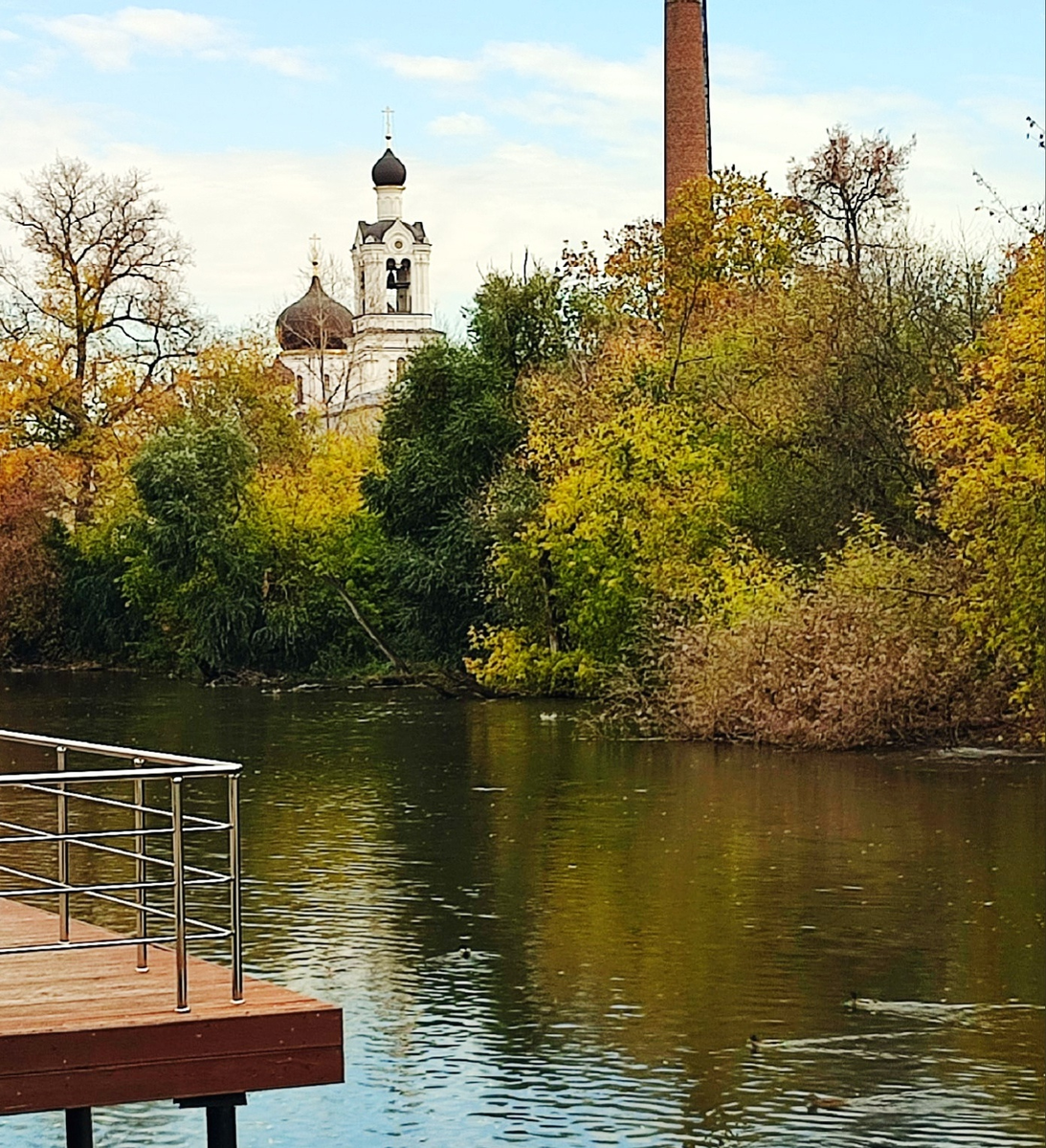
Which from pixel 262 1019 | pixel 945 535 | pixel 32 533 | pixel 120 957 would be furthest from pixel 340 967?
pixel 32 533

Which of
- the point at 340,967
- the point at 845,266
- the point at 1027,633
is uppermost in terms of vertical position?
the point at 845,266

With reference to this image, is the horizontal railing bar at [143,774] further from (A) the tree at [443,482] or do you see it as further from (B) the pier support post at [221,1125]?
(A) the tree at [443,482]

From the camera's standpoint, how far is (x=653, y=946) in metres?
17.2

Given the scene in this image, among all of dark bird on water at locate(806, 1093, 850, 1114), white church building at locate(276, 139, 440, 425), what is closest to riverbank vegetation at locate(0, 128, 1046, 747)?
dark bird on water at locate(806, 1093, 850, 1114)

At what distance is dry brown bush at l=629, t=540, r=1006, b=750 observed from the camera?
3089 centimetres

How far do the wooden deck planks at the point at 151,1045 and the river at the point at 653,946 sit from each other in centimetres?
354

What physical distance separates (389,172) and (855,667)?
84.5 metres

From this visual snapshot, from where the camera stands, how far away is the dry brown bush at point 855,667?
30.9 m

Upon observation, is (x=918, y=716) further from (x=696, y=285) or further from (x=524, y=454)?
(x=696, y=285)

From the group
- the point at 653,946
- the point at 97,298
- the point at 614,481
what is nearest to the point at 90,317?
the point at 97,298

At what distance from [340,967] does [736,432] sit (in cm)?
2408

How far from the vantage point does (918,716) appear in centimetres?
3144

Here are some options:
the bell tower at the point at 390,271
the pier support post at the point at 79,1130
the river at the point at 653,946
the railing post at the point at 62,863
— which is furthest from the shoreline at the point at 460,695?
the bell tower at the point at 390,271

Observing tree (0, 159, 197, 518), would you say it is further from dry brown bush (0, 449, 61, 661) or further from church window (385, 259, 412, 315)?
church window (385, 259, 412, 315)
